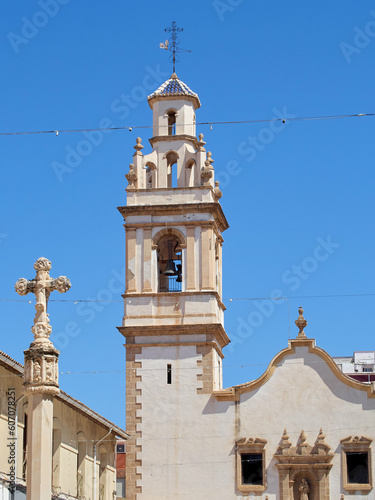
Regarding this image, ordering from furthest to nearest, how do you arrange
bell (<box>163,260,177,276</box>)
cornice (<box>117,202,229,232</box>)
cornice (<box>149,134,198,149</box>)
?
cornice (<box>149,134,198,149</box>) → bell (<box>163,260,177,276</box>) → cornice (<box>117,202,229,232</box>)

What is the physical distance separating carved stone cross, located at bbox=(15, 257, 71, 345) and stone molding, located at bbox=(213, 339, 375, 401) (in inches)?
806

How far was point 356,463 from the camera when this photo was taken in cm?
4459

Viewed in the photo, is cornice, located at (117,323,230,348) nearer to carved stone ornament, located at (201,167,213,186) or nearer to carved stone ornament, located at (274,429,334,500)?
carved stone ornament, located at (274,429,334,500)

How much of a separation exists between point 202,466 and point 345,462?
15.9ft

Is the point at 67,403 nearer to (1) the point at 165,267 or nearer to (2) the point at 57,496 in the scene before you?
(2) the point at 57,496

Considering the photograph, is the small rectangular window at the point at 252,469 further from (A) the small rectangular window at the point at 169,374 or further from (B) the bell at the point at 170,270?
(B) the bell at the point at 170,270

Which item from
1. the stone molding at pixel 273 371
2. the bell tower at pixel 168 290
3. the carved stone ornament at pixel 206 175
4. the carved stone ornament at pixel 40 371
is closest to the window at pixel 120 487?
the bell tower at pixel 168 290

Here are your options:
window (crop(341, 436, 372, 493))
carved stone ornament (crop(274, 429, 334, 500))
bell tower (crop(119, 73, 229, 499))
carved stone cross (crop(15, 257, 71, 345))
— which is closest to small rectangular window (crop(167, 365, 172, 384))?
bell tower (crop(119, 73, 229, 499))

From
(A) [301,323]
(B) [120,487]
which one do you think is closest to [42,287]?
(A) [301,323]

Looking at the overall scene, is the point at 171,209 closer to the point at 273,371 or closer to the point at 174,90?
the point at 174,90

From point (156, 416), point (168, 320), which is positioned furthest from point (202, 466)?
point (168, 320)

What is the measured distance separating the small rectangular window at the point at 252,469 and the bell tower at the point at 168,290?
2253 mm

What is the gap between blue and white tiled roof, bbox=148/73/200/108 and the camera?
4894 cm

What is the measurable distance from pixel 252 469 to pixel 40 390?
21.2m
